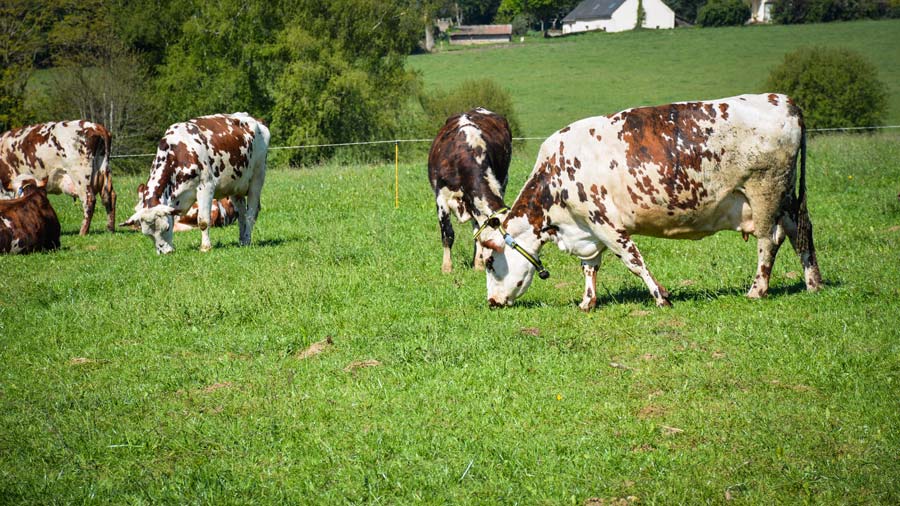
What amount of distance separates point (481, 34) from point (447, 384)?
97586 mm

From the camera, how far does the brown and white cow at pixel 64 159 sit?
768 inches

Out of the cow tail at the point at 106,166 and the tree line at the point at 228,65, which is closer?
the cow tail at the point at 106,166

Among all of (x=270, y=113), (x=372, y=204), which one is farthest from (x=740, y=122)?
(x=270, y=113)

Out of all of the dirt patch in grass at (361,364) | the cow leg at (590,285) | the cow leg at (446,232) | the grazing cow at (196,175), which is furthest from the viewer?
the grazing cow at (196,175)

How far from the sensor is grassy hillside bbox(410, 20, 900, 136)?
198 ft

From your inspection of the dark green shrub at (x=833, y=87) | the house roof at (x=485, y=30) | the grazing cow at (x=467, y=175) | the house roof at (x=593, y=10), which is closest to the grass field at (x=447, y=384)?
the grazing cow at (x=467, y=175)

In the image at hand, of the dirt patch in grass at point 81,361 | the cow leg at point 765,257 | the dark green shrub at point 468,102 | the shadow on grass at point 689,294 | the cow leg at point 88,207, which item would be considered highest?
the cow leg at point 765,257

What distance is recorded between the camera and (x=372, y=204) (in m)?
20.6

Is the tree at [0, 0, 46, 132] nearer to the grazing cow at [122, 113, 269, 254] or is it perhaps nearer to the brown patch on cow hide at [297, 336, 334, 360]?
the grazing cow at [122, 113, 269, 254]

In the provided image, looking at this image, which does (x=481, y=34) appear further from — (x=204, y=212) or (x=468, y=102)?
(x=204, y=212)

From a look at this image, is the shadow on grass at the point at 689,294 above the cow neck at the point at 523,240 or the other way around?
the other way around

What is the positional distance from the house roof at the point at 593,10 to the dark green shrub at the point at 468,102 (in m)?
47.0

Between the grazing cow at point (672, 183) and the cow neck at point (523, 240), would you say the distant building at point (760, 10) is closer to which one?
the grazing cow at point (672, 183)

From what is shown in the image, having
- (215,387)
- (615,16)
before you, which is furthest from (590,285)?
(615,16)
